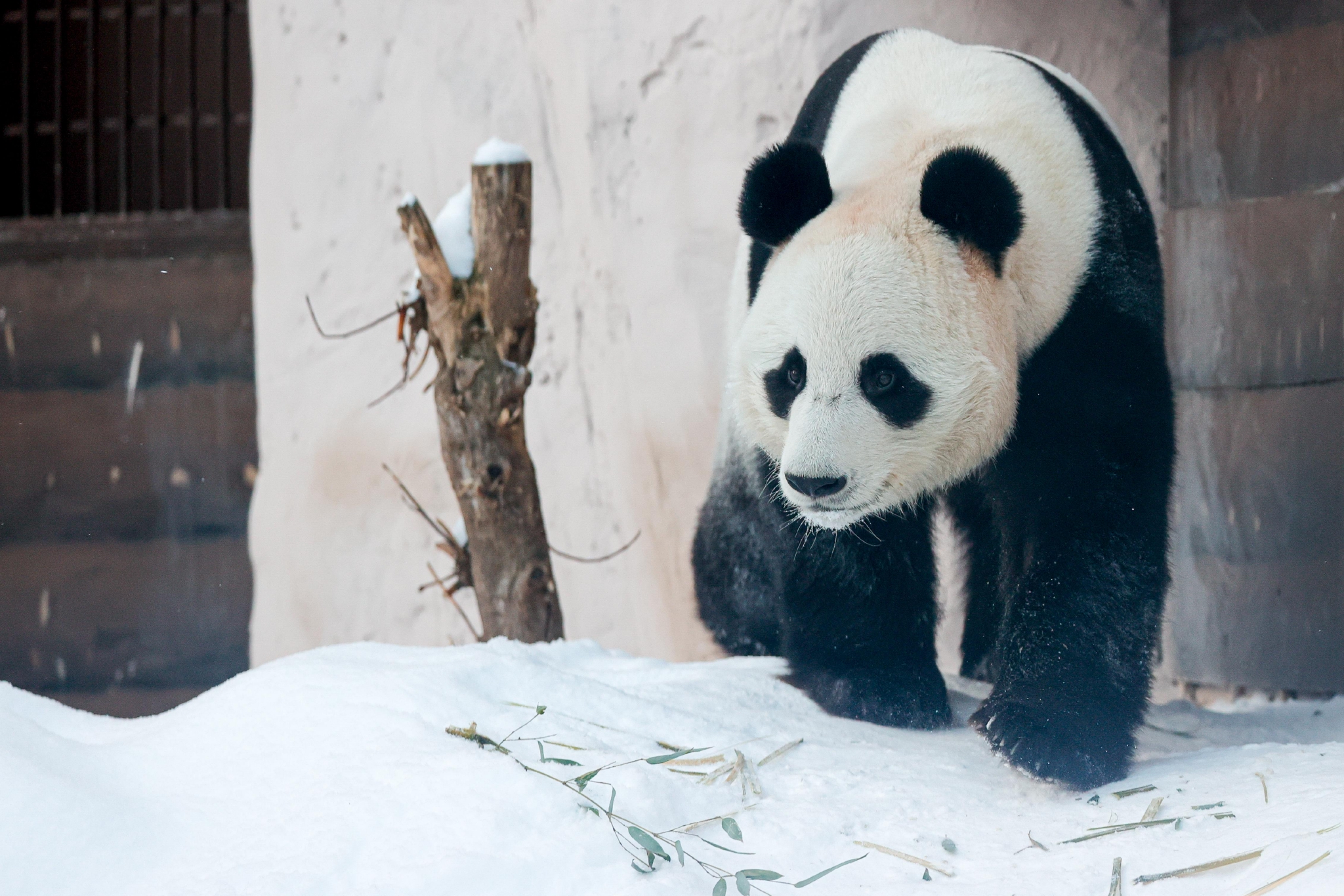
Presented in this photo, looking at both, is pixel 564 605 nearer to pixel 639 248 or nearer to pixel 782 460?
pixel 639 248

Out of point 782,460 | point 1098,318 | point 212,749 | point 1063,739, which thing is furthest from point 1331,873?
point 212,749

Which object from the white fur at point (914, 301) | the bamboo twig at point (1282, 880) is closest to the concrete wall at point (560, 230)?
the white fur at point (914, 301)

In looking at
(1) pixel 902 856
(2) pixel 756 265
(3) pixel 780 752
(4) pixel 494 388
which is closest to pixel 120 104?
(4) pixel 494 388

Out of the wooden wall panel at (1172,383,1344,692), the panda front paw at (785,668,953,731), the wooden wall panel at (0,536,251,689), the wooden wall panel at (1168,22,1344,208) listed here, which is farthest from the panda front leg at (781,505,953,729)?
the wooden wall panel at (0,536,251,689)

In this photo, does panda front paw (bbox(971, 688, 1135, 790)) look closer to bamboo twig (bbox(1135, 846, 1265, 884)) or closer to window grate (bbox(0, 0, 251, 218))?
bamboo twig (bbox(1135, 846, 1265, 884))

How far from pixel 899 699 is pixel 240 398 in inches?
155

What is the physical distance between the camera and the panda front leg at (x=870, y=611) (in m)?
2.74

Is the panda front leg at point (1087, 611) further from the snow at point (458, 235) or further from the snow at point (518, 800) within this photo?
the snow at point (458, 235)

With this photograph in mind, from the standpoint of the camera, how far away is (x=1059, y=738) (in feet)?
7.36

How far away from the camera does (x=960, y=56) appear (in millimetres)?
2896

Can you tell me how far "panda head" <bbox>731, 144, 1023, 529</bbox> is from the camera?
237cm

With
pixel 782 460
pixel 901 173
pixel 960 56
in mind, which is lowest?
pixel 782 460

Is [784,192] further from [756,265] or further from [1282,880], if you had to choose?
[1282,880]

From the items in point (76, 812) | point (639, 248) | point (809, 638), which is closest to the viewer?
point (76, 812)
